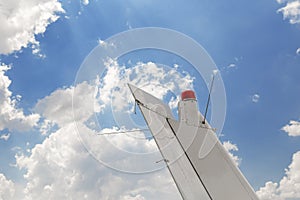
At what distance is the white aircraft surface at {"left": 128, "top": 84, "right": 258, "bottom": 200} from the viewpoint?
27.8ft

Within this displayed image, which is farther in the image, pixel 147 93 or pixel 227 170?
→ pixel 147 93

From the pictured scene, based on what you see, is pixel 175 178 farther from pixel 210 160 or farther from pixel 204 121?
pixel 204 121

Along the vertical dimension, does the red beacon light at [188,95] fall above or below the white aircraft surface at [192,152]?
above

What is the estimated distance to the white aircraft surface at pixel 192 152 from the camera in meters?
8.48

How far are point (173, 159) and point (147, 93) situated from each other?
2209mm

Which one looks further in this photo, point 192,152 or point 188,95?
point 188,95

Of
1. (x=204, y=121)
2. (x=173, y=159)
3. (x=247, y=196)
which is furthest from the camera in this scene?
(x=204, y=121)

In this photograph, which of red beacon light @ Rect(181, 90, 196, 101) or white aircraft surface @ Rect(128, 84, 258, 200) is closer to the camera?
white aircraft surface @ Rect(128, 84, 258, 200)

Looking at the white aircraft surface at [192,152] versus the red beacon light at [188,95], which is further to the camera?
the red beacon light at [188,95]

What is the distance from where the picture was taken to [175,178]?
350 inches

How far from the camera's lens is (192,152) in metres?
9.07

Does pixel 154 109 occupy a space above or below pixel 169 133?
above

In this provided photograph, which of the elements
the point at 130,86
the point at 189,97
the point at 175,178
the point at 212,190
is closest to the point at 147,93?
the point at 130,86

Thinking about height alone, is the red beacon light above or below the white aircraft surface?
above
